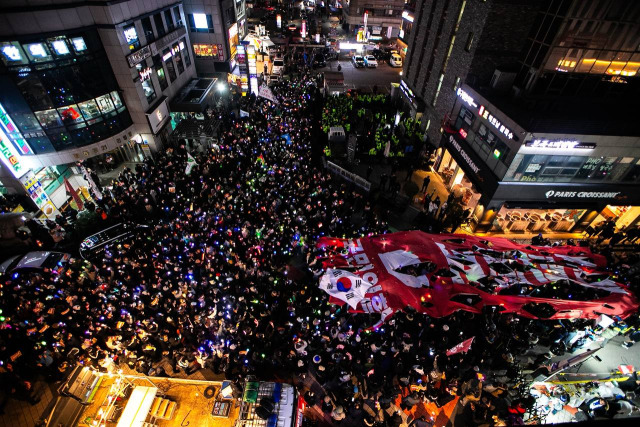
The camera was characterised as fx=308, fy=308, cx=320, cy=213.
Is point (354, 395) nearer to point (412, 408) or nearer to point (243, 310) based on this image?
point (412, 408)

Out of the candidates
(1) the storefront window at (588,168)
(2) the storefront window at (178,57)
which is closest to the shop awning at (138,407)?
(1) the storefront window at (588,168)

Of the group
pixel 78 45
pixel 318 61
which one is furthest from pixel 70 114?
pixel 318 61

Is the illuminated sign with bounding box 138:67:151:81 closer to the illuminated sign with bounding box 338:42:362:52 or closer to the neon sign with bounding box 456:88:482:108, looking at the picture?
the neon sign with bounding box 456:88:482:108

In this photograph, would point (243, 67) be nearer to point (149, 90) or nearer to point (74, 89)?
point (149, 90)

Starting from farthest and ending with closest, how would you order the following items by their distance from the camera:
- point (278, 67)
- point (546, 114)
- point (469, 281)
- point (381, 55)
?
point (381, 55) → point (278, 67) → point (546, 114) → point (469, 281)

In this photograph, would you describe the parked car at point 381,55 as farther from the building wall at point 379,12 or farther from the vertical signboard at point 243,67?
the vertical signboard at point 243,67

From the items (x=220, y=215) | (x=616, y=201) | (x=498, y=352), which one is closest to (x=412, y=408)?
(x=498, y=352)

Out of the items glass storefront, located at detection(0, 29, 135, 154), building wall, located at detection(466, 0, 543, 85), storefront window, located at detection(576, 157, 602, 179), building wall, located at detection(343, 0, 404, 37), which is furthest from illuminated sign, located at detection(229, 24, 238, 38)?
storefront window, located at detection(576, 157, 602, 179)
